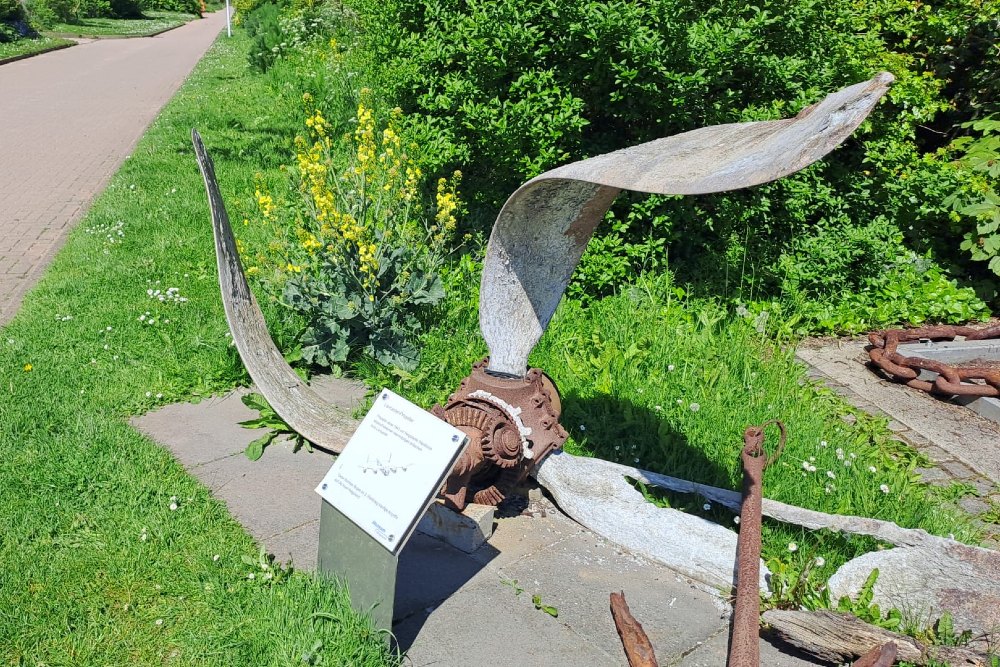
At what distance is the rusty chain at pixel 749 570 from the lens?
2232 mm

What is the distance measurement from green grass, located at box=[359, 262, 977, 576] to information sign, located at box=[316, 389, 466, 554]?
1.54 meters

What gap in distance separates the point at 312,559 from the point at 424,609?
517 mm

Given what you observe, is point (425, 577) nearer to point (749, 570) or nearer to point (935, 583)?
point (749, 570)

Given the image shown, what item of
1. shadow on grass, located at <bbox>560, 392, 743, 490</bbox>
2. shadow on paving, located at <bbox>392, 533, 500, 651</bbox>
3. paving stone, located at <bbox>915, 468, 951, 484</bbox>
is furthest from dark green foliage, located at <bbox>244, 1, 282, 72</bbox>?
paving stone, located at <bbox>915, 468, 951, 484</bbox>

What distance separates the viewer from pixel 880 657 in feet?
7.50

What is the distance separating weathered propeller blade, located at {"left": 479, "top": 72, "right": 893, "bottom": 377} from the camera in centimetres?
171

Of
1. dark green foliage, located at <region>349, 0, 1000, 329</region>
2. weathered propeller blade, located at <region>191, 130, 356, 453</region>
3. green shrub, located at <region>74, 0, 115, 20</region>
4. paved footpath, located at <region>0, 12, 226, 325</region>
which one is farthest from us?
green shrub, located at <region>74, 0, 115, 20</region>

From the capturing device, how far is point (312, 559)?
2990 mm

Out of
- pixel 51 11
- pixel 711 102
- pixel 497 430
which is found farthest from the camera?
pixel 51 11

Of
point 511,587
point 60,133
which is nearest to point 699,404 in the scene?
point 511,587

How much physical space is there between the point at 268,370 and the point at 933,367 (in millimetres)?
3724

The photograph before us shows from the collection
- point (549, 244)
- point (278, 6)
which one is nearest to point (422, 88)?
point (549, 244)

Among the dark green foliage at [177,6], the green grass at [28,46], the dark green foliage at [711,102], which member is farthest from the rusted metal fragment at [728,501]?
the dark green foliage at [177,6]

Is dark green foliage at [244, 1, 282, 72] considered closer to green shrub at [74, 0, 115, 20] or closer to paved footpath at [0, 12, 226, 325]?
paved footpath at [0, 12, 226, 325]
